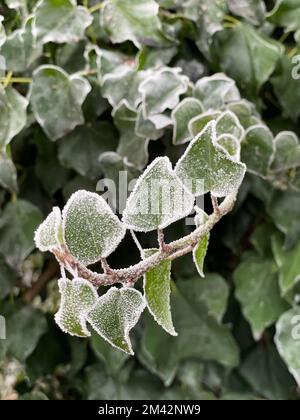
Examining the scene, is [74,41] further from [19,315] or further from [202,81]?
[19,315]

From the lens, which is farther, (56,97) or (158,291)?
(56,97)

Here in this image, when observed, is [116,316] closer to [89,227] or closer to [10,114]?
[89,227]

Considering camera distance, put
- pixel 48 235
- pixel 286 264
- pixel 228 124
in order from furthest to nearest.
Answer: pixel 286 264, pixel 228 124, pixel 48 235

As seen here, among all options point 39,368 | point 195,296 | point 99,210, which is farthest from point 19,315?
point 99,210

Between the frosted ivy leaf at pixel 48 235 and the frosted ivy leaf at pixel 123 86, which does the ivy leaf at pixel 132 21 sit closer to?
the frosted ivy leaf at pixel 123 86

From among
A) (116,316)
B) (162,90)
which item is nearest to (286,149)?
(162,90)

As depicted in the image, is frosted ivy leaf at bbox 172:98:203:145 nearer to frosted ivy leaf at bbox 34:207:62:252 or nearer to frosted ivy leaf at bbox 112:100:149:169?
frosted ivy leaf at bbox 112:100:149:169

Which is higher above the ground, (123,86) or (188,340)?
(123,86)
